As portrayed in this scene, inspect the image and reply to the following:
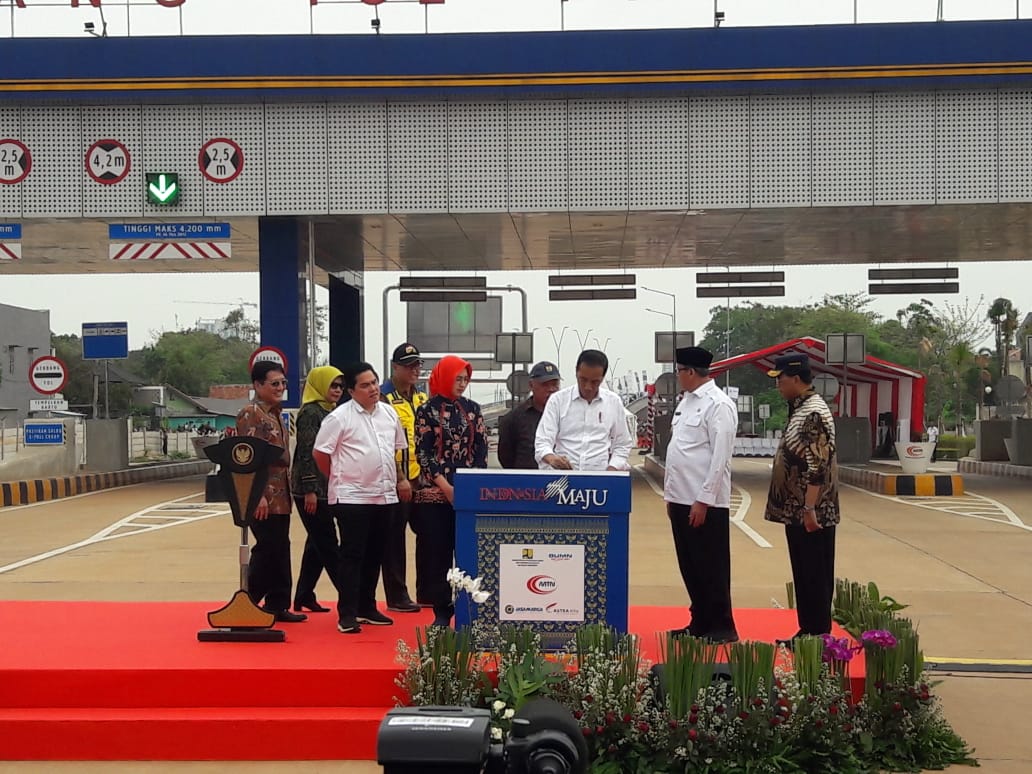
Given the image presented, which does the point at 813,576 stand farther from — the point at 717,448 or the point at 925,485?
the point at 925,485

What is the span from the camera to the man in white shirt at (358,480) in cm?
711

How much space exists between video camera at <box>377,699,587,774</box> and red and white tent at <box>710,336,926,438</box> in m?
32.8

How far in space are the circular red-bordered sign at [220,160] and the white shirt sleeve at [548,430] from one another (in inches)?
563

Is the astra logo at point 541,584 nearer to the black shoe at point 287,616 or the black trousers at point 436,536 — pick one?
the black trousers at point 436,536

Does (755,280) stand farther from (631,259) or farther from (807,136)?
(807,136)

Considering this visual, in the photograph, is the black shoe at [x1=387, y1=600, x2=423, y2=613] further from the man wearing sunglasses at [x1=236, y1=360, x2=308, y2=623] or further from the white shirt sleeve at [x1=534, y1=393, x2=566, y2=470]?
the white shirt sleeve at [x1=534, y1=393, x2=566, y2=470]

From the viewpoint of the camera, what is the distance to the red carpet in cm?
570

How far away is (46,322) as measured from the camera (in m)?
75.3

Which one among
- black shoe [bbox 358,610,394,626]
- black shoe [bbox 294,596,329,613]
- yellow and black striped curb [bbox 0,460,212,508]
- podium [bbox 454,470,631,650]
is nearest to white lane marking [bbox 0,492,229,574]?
yellow and black striped curb [bbox 0,460,212,508]

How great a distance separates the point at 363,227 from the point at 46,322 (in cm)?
5920

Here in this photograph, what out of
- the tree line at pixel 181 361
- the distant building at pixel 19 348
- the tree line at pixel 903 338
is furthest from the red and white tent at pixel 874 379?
the distant building at pixel 19 348

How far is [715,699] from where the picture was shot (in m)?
5.36

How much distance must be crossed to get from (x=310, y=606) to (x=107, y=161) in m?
14.4

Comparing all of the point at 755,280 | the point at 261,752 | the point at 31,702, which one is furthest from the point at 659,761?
the point at 755,280
